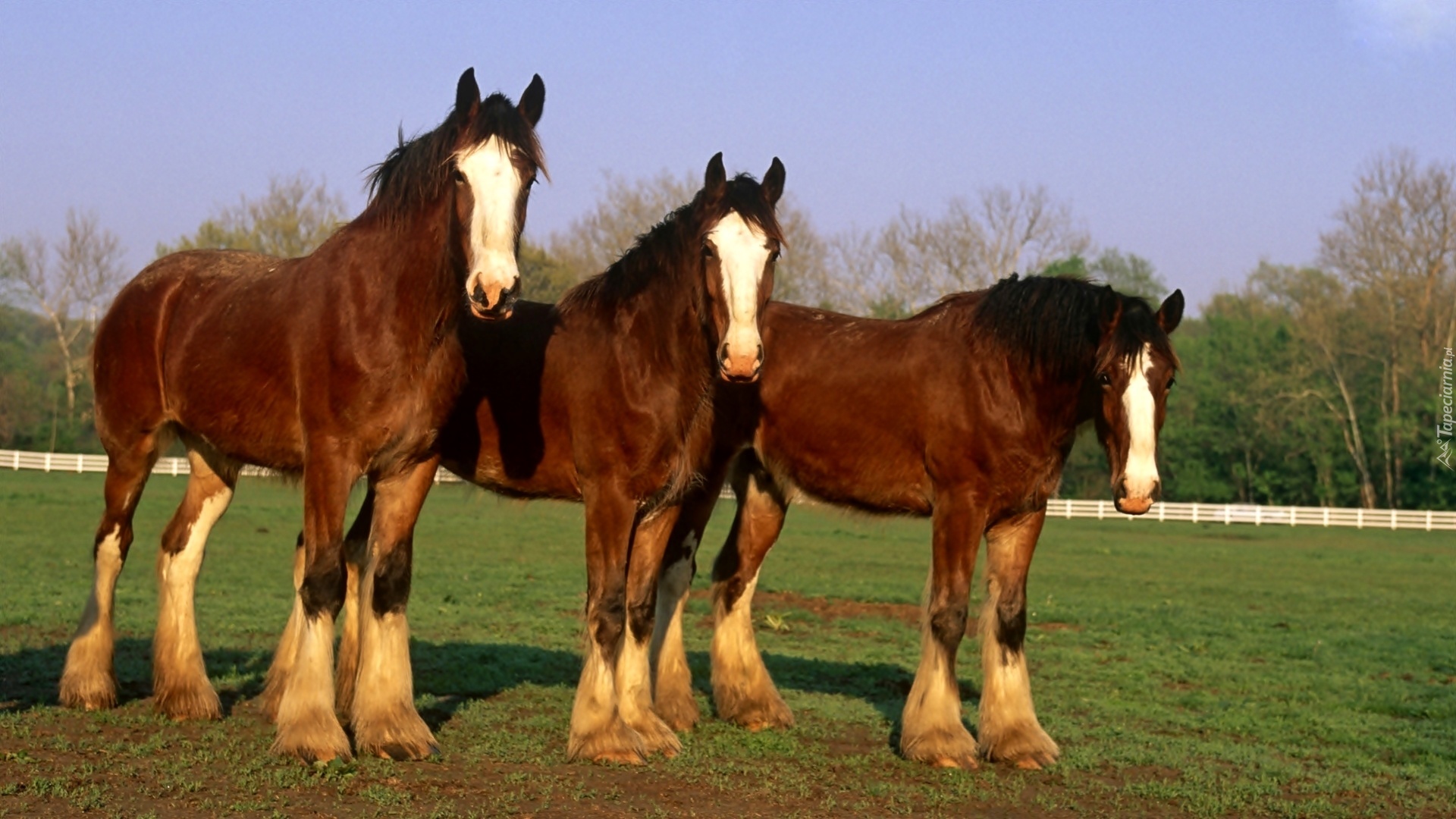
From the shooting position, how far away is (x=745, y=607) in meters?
8.83

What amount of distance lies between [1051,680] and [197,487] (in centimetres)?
708

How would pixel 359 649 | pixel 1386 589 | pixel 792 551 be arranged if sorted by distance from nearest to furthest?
pixel 359 649 → pixel 1386 589 → pixel 792 551

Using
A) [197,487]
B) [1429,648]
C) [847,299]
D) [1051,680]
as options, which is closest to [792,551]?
[1429,648]

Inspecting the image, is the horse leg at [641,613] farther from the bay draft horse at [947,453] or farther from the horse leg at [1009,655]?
the horse leg at [1009,655]

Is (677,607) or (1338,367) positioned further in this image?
(1338,367)

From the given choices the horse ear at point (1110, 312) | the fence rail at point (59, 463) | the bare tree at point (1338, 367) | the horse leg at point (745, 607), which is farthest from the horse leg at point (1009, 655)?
the bare tree at point (1338, 367)

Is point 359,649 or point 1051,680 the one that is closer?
point 359,649

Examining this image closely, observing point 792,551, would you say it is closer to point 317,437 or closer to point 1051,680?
point 1051,680

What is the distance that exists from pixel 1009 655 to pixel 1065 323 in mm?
1960

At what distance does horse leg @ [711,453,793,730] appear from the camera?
333 inches

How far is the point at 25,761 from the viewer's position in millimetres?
6094

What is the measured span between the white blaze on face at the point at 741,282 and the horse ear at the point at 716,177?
299 millimetres

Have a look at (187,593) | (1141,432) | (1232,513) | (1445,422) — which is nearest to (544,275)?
(1232,513)

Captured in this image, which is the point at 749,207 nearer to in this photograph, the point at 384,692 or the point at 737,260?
the point at 737,260
